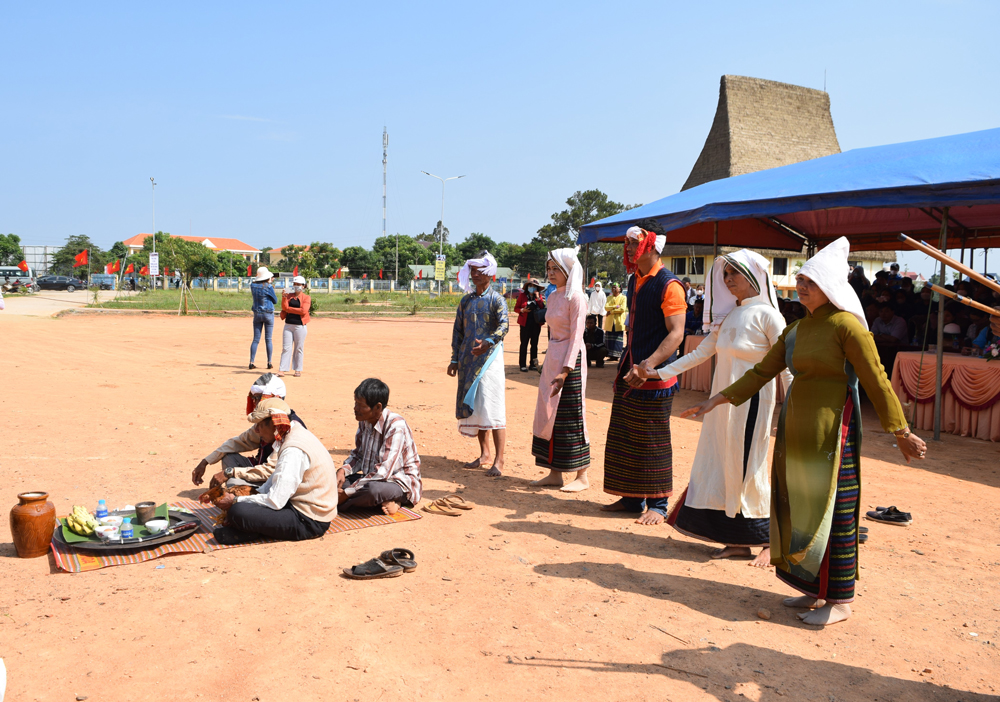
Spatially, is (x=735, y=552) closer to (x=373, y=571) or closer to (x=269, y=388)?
(x=373, y=571)

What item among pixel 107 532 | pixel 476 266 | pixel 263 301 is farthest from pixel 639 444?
pixel 263 301

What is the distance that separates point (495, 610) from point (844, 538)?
175cm

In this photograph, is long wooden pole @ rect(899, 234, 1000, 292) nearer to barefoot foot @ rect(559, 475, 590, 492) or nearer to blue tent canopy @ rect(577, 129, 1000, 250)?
barefoot foot @ rect(559, 475, 590, 492)

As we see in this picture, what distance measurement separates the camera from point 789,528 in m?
3.63

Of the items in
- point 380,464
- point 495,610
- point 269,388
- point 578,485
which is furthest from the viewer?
point 578,485

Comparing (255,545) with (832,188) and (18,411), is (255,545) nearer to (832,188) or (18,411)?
(18,411)

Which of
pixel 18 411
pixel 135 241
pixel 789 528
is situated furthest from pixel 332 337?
pixel 135 241

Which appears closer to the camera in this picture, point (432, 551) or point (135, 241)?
point (432, 551)

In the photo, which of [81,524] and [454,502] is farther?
[454,502]

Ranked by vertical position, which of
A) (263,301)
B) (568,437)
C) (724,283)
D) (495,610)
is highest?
(724,283)

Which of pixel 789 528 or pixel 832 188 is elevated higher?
pixel 832 188

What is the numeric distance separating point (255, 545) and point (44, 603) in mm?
1155

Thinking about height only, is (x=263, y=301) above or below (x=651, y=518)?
above

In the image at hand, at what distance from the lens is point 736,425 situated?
4.22m
